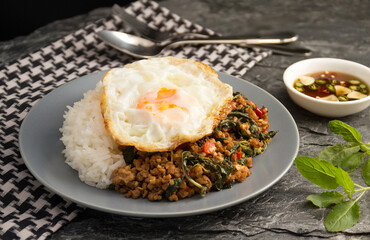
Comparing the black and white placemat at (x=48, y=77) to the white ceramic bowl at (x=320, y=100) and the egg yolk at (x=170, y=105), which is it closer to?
the white ceramic bowl at (x=320, y=100)

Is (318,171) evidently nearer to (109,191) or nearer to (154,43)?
(109,191)

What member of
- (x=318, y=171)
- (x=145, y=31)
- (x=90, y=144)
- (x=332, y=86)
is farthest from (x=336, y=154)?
(x=145, y=31)

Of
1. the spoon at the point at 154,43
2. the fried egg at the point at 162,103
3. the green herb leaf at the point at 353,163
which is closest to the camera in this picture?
the fried egg at the point at 162,103

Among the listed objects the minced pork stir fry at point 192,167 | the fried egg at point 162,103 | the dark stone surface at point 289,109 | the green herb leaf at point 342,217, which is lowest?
the dark stone surface at point 289,109

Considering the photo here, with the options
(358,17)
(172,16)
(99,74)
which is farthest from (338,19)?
(99,74)

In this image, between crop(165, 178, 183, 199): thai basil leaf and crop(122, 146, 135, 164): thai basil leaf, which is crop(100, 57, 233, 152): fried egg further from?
crop(165, 178, 183, 199): thai basil leaf

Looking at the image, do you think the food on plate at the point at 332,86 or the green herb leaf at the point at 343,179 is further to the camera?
the food on plate at the point at 332,86

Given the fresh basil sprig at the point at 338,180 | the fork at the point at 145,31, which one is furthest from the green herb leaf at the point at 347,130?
the fork at the point at 145,31
